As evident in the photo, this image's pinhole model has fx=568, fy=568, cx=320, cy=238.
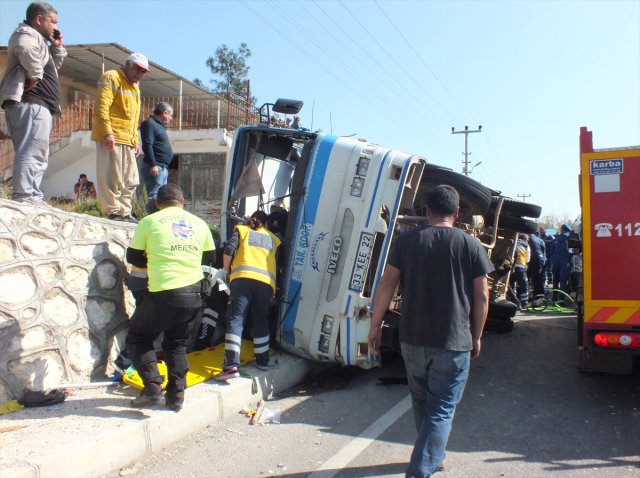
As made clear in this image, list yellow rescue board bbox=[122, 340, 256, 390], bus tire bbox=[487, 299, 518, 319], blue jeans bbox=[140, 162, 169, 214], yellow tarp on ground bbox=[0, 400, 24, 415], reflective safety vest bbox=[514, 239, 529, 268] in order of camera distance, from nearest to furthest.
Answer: yellow tarp on ground bbox=[0, 400, 24, 415] → yellow rescue board bbox=[122, 340, 256, 390] → blue jeans bbox=[140, 162, 169, 214] → bus tire bbox=[487, 299, 518, 319] → reflective safety vest bbox=[514, 239, 529, 268]

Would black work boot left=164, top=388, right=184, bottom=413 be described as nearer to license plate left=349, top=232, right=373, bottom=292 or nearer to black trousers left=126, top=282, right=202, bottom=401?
black trousers left=126, top=282, right=202, bottom=401

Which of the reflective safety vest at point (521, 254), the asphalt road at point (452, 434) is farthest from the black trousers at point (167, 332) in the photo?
the reflective safety vest at point (521, 254)

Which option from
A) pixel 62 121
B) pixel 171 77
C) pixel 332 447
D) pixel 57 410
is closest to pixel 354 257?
pixel 332 447

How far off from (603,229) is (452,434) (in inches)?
78.2

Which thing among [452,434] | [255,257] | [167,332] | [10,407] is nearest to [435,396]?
[452,434]

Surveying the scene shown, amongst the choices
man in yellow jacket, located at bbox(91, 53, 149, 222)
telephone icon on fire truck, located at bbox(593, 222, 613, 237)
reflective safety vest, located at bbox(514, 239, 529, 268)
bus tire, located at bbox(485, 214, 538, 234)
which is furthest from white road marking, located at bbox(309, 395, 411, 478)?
reflective safety vest, located at bbox(514, 239, 529, 268)

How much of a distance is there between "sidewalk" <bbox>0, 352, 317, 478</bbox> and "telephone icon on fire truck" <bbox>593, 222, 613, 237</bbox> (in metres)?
3.08

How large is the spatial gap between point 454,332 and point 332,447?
1418 millimetres

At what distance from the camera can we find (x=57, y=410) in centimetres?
406

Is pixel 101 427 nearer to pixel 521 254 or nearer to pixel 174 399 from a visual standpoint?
pixel 174 399

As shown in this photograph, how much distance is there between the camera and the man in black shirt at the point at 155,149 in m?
6.83

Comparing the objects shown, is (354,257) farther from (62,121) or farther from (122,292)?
(62,121)

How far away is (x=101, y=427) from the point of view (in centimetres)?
373

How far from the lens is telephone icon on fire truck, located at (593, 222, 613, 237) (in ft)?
14.6
